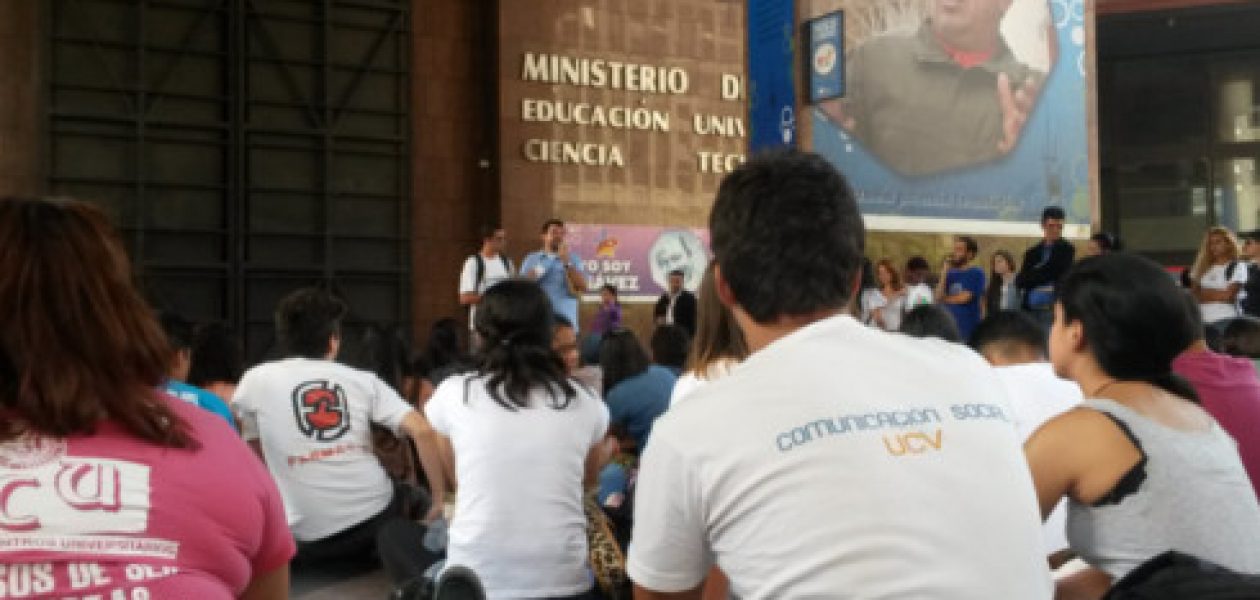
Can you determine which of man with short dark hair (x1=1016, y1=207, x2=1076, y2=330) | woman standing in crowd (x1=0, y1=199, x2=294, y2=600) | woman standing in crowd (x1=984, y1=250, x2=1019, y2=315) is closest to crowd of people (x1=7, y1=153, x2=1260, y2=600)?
woman standing in crowd (x1=0, y1=199, x2=294, y2=600)

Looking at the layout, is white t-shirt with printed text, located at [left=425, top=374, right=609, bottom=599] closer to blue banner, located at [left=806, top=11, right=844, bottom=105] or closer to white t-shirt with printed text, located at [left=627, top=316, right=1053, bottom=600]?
white t-shirt with printed text, located at [left=627, top=316, right=1053, bottom=600]

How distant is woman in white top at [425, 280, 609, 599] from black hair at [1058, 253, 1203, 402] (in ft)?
4.87

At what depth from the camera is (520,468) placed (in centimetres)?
319

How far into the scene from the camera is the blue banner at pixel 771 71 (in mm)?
9227

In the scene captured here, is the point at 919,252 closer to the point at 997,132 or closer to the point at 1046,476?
the point at 997,132

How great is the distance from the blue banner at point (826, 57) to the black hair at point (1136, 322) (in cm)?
703

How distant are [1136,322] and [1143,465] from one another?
0.99 feet

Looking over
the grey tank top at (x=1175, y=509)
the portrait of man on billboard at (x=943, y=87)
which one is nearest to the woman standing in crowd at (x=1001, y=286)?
the portrait of man on billboard at (x=943, y=87)

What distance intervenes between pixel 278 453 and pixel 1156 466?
3166 mm

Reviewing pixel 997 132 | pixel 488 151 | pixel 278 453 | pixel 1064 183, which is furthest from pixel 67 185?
pixel 1064 183

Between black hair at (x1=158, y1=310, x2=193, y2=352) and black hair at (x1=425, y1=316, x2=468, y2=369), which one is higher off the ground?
black hair at (x1=158, y1=310, x2=193, y2=352)

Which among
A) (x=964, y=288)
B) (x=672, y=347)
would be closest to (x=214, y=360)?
(x=672, y=347)

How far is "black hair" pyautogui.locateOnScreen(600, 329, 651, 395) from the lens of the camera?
16.5ft

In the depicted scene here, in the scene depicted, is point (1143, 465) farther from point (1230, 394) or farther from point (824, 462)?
point (1230, 394)
